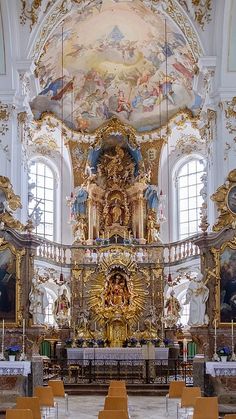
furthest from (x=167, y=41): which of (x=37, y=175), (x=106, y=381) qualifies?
(x=106, y=381)

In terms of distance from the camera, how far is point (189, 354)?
26.0m

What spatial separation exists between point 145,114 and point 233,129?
26.5 ft

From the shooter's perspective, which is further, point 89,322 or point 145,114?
point 145,114

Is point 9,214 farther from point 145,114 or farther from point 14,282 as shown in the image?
point 145,114

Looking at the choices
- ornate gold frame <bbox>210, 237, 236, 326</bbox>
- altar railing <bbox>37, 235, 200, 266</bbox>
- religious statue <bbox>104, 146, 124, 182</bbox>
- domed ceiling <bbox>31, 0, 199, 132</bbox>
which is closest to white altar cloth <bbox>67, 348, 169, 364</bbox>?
altar railing <bbox>37, 235, 200, 266</bbox>

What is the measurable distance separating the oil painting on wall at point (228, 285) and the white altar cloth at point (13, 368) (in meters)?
4.77

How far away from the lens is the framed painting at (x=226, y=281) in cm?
1817

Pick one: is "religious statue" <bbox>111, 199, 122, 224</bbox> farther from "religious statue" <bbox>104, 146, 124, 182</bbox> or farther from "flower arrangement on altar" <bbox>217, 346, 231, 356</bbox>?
"flower arrangement on altar" <bbox>217, 346, 231, 356</bbox>

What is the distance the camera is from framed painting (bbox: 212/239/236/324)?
1817cm

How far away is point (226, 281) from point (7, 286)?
536 cm

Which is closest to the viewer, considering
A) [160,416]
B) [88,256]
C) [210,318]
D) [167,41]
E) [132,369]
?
[160,416]

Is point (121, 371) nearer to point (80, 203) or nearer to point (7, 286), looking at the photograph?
point (7, 286)

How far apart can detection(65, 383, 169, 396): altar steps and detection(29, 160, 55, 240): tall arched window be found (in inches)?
345

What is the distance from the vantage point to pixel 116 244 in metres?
26.9
